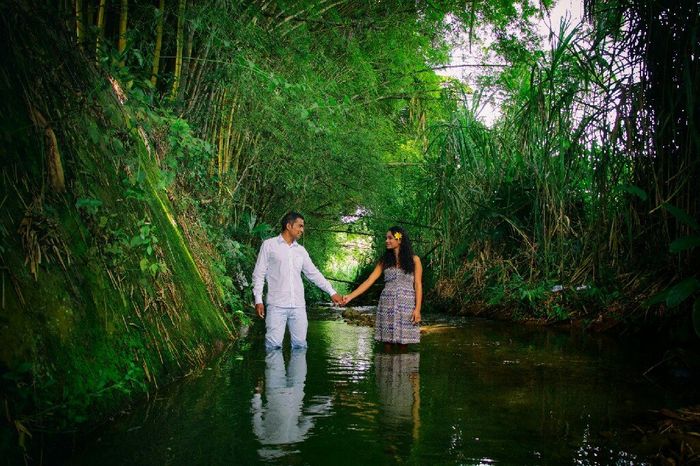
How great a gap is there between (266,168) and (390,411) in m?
7.01

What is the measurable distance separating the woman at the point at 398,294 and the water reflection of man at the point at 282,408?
177 cm

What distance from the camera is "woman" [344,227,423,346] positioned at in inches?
265

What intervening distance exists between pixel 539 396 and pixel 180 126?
13.0ft

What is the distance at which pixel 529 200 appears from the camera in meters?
9.85

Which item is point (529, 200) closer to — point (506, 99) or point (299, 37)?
point (506, 99)

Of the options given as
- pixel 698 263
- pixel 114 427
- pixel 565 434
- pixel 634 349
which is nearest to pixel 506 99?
pixel 634 349

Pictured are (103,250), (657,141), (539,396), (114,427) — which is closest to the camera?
(114,427)

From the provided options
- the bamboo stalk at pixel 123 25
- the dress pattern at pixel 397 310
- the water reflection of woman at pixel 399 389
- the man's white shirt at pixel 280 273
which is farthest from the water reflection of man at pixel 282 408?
the bamboo stalk at pixel 123 25

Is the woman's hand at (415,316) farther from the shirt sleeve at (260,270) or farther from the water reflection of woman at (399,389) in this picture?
the shirt sleeve at (260,270)

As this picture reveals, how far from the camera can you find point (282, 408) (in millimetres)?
3611

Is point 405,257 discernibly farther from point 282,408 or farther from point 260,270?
point 282,408

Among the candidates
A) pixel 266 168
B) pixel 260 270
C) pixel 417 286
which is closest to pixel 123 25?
pixel 260 270

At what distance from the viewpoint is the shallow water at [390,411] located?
2754mm

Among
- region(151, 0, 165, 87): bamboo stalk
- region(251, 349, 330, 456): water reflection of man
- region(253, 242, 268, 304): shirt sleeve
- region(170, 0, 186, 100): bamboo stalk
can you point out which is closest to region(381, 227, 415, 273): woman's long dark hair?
region(253, 242, 268, 304): shirt sleeve
